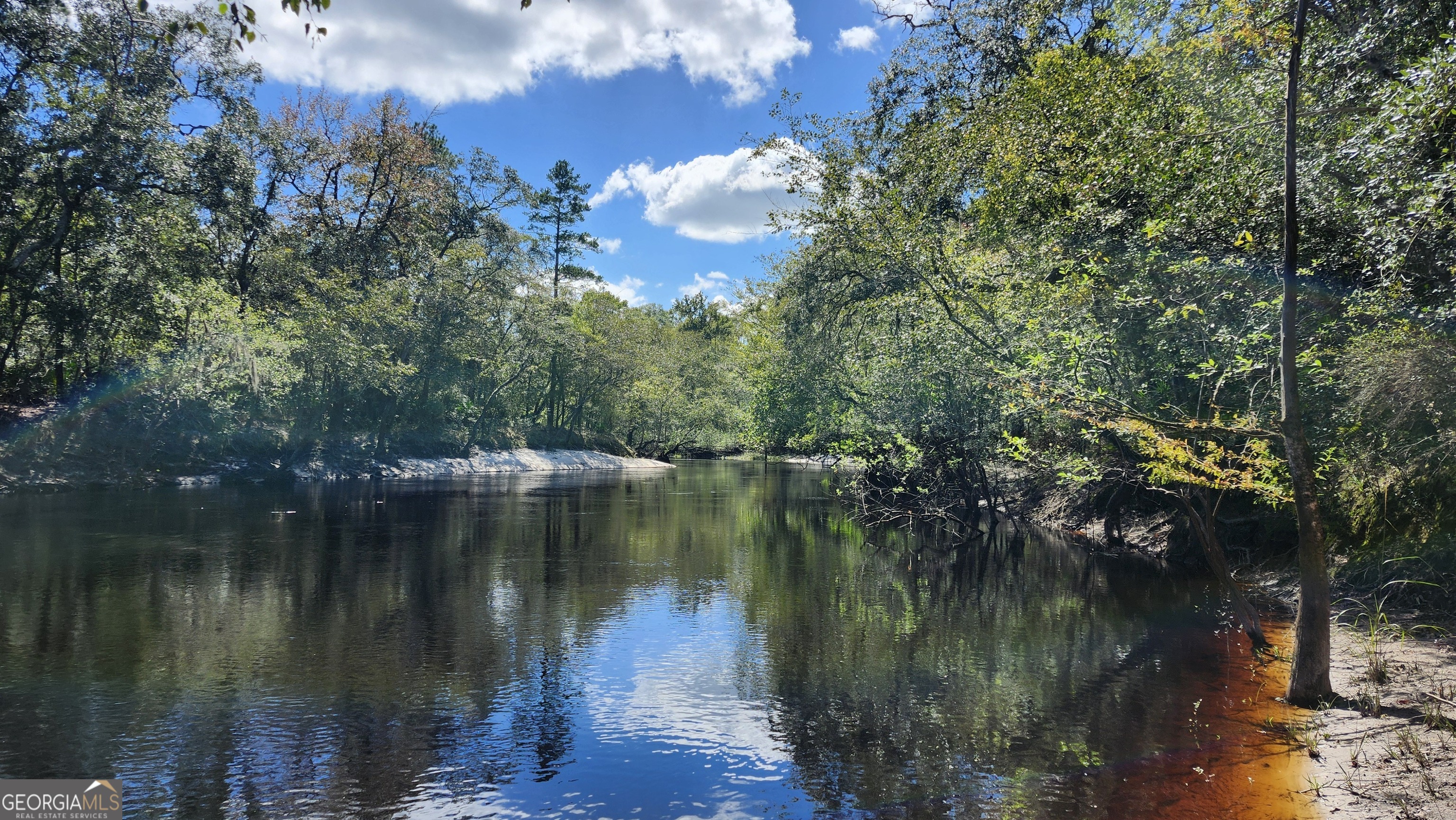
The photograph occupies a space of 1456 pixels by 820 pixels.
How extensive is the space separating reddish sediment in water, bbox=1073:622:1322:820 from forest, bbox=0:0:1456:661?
2648 mm

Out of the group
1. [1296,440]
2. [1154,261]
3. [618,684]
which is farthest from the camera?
[1154,261]

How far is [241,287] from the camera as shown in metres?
43.9

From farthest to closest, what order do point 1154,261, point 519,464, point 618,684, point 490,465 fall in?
point 519,464
point 490,465
point 1154,261
point 618,684

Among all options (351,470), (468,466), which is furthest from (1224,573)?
(468,466)

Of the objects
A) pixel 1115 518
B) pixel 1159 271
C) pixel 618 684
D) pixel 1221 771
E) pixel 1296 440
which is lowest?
pixel 618 684

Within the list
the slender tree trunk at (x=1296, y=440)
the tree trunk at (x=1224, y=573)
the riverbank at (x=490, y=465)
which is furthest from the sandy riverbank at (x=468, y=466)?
the slender tree trunk at (x=1296, y=440)

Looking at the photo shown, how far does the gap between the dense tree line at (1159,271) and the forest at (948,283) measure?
0.09 m

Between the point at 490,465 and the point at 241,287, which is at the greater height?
the point at 241,287

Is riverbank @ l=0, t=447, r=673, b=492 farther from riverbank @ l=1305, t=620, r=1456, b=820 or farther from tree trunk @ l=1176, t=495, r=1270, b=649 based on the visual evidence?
riverbank @ l=1305, t=620, r=1456, b=820

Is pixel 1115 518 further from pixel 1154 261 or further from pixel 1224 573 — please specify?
pixel 1224 573

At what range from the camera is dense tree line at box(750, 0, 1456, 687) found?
9.83 m

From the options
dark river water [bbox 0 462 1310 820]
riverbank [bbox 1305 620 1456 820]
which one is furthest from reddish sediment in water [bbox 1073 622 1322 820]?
riverbank [bbox 1305 620 1456 820]

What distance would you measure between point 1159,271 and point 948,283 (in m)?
7.66

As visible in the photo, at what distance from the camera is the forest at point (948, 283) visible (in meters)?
10.5
